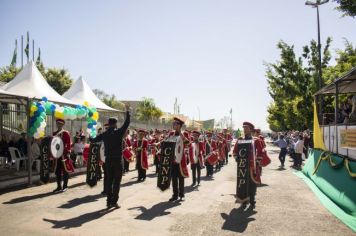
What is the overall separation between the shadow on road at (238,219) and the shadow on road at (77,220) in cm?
267

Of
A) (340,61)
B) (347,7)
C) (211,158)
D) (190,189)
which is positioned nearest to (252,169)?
Answer: (190,189)

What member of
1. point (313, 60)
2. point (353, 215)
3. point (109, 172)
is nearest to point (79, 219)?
point (109, 172)

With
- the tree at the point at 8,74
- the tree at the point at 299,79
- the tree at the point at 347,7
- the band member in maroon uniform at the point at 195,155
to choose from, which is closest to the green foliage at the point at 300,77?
the tree at the point at 299,79

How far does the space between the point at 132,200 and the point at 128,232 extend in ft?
9.98

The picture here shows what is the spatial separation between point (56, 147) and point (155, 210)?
410 centimetres

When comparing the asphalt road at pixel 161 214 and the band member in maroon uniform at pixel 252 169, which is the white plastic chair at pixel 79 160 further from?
the band member in maroon uniform at pixel 252 169

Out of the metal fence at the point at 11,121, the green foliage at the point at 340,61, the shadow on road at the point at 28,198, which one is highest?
the green foliage at the point at 340,61

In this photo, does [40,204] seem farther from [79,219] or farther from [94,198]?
[79,219]

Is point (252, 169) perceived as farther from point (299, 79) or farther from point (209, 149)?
point (299, 79)

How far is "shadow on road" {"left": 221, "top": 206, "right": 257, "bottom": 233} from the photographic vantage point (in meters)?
6.86

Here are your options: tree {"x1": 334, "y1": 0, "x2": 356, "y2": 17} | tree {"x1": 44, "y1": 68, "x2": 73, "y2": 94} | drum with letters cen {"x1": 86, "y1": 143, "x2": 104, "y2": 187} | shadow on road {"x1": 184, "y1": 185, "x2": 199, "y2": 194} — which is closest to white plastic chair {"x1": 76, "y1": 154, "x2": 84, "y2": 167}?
drum with letters cen {"x1": 86, "y1": 143, "x2": 104, "y2": 187}

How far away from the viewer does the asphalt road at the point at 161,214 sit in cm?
665

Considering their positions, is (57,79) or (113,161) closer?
(113,161)

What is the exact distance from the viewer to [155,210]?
8297 millimetres
